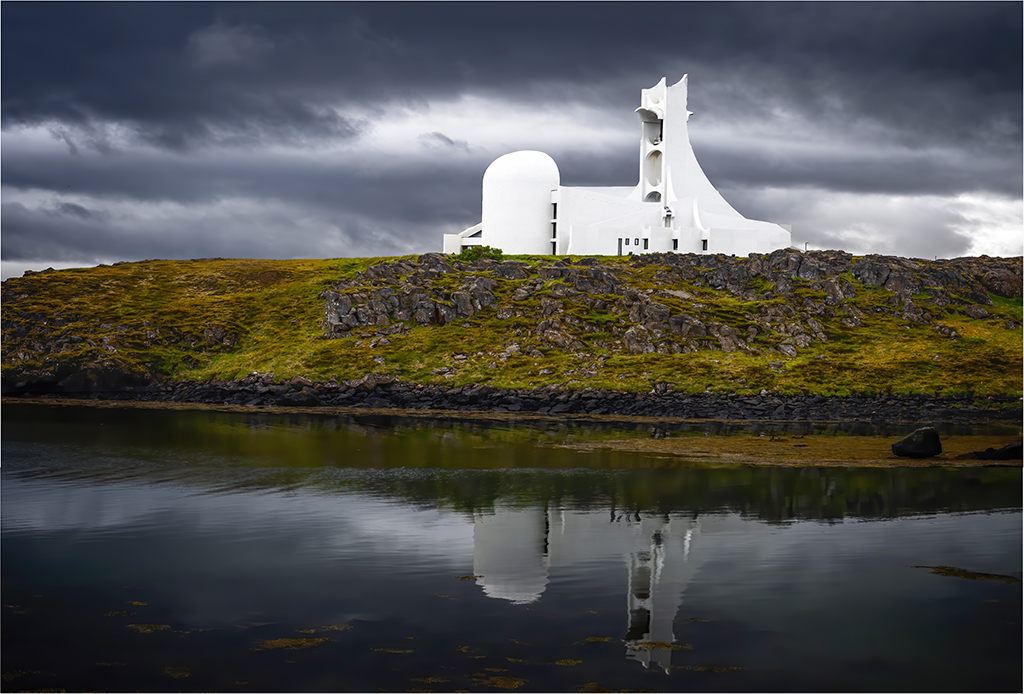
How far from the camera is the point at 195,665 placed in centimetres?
1162

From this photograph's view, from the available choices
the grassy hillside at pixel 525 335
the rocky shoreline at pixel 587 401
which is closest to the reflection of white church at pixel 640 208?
the grassy hillside at pixel 525 335

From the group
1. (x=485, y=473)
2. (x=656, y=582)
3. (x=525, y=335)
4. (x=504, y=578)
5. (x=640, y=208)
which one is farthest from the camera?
(x=640, y=208)

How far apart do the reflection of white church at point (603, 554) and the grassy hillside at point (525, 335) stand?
3640cm

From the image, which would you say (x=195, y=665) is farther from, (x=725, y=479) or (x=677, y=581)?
(x=725, y=479)

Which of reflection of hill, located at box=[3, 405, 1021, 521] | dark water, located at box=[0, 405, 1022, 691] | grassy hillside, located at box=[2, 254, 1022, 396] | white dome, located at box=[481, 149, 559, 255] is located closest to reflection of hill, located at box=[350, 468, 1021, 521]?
reflection of hill, located at box=[3, 405, 1021, 521]

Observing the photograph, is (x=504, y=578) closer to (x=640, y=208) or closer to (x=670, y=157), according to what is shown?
A: (x=640, y=208)

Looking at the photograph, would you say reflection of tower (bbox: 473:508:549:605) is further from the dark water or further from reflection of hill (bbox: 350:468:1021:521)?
reflection of hill (bbox: 350:468:1021:521)

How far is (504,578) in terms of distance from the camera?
53.6ft

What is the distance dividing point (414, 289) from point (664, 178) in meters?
35.5

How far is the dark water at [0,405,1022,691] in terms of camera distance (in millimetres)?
11680

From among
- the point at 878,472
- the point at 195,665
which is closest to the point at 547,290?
the point at 878,472

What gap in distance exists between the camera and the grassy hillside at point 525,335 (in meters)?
59.7

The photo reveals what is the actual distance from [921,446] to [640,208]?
62.1 meters

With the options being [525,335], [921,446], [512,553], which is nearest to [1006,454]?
[921,446]
